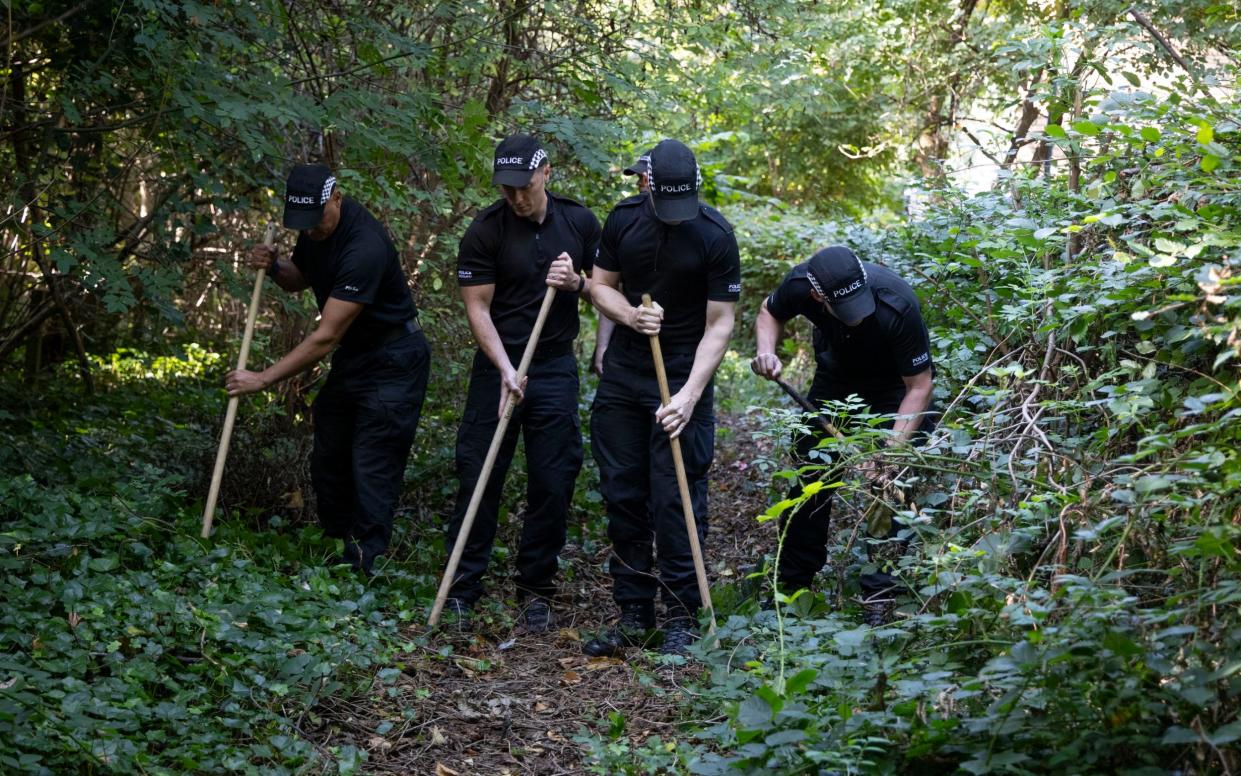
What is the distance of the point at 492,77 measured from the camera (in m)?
7.55

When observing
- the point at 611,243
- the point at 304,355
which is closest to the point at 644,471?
the point at 611,243

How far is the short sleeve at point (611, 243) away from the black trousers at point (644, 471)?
38 centimetres

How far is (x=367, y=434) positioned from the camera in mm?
5758

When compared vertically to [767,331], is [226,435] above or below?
below

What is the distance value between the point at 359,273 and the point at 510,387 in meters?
0.97

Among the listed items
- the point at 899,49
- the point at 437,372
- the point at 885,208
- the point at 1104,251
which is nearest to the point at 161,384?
the point at 437,372

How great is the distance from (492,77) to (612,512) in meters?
3.54

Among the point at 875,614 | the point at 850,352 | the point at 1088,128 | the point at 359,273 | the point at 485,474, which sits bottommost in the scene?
the point at 875,614

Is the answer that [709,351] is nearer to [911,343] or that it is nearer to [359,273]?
[911,343]

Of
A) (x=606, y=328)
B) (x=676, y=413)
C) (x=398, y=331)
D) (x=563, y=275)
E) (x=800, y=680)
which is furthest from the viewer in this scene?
(x=606, y=328)

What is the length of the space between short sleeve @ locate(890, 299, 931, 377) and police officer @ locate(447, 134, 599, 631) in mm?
1526

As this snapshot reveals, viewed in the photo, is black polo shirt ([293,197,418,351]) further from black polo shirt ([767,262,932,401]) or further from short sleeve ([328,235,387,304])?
black polo shirt ([767,262,932,401])

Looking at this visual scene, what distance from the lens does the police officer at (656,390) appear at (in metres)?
5.22

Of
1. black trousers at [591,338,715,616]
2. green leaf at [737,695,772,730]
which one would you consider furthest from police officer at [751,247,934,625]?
green leaf at [737,695,772,730]
